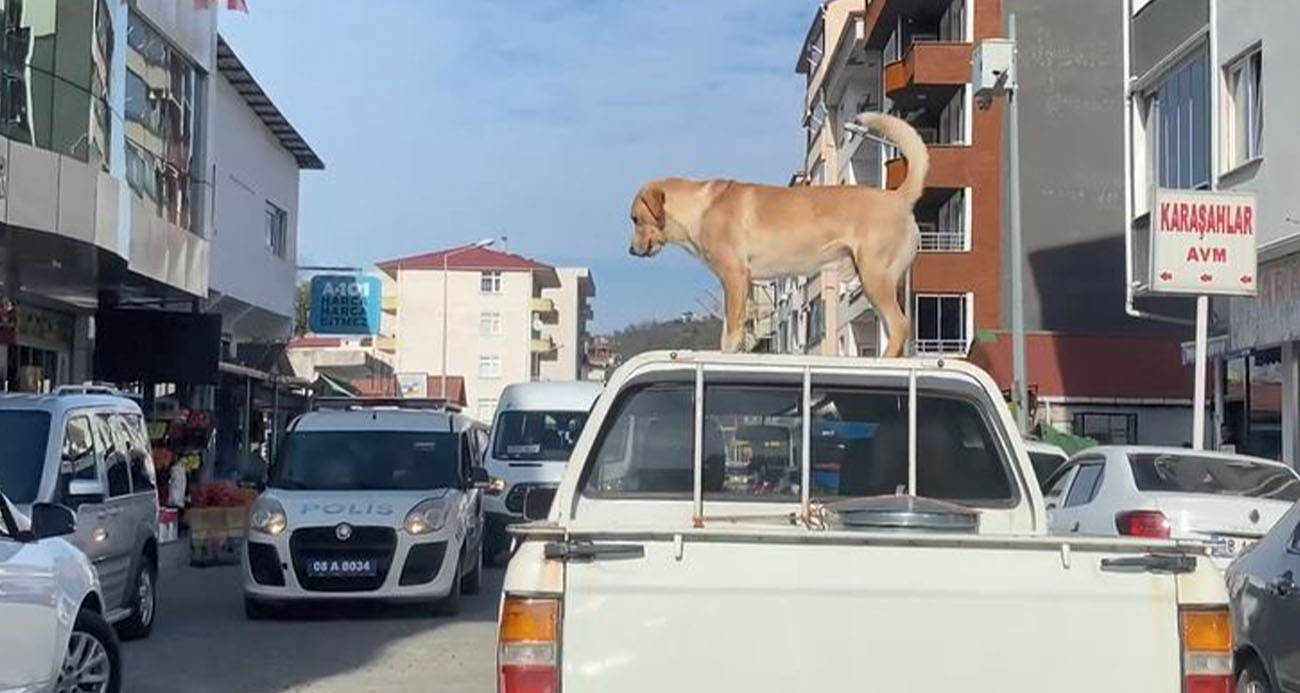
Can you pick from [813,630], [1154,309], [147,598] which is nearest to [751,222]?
[813,630]

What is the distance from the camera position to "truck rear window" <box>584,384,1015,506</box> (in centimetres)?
651

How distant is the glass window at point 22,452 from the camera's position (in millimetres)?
10883

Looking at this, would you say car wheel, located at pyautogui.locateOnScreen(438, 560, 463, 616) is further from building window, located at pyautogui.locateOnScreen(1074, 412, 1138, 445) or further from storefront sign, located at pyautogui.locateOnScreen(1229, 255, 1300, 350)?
building window, located at pyautogui.locateOnScreen(1074, 412, 1138, 445)

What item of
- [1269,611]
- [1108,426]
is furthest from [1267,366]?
[1108,426]

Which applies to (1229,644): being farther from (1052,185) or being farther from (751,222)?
(1052,185)

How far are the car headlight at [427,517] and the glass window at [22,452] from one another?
3.80 meters

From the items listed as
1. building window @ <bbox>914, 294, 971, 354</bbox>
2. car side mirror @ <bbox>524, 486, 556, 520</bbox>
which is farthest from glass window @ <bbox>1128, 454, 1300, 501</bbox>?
building window @ <bbox>914, 294, 971, 354</bbox>

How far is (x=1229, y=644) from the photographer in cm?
450

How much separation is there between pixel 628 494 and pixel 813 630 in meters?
2.11

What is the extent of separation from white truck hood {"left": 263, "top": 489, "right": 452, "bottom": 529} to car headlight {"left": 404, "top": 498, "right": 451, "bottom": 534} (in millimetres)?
64

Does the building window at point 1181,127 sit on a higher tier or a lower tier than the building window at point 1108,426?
higher

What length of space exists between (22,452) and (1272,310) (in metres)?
13.4

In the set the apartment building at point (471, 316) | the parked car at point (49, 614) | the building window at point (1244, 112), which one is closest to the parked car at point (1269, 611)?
the parked car at point (49, 614)

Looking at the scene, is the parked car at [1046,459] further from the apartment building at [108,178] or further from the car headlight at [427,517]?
the apartment building at [108,178]
